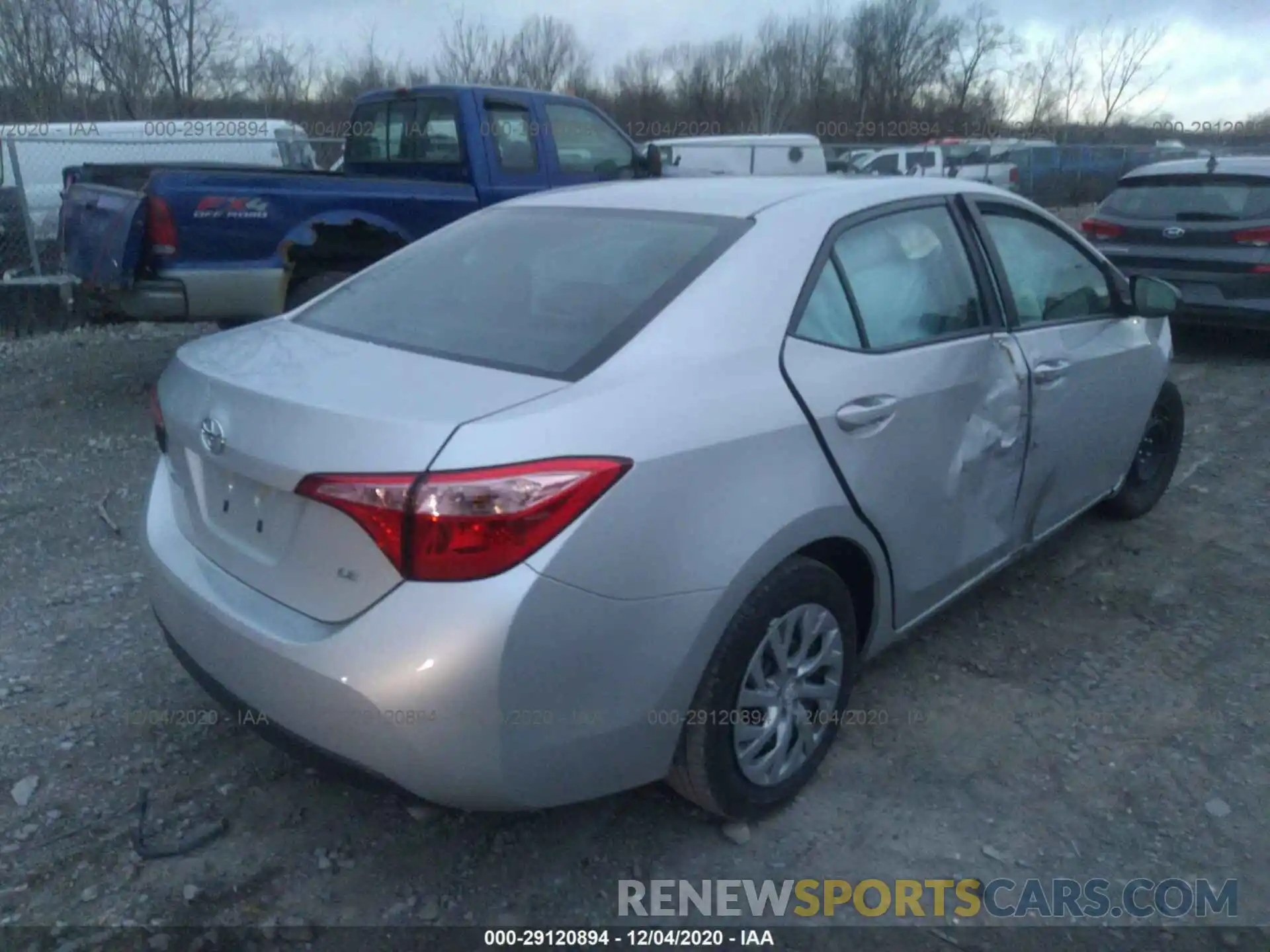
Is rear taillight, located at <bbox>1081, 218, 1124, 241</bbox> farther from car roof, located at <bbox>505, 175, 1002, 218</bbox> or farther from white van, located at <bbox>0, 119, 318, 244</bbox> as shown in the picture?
white van, located at <bbox>0, 119, 318, 244</bbox>

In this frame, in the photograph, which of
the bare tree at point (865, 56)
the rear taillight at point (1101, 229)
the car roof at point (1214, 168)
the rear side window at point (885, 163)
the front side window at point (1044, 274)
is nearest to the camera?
the front side window at point (1044, 274)

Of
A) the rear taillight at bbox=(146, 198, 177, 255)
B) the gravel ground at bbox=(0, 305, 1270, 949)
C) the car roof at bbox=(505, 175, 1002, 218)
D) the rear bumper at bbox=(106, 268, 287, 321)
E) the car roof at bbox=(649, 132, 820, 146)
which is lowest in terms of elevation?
the gravel ground at bbox=(0, 305, 1270, 949)

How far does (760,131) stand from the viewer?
33.1 m

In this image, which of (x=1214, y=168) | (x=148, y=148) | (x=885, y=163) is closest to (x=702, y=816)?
(x=1214, y=168)

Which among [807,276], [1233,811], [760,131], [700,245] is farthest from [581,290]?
[760,131]

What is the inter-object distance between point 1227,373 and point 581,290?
22.6 ft

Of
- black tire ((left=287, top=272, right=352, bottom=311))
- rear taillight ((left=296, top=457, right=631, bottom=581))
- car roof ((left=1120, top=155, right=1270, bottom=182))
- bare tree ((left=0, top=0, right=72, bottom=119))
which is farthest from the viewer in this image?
bare tree ((left=0, top=0, right=72, bottom=119))

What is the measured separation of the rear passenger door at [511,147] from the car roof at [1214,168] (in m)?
4.64

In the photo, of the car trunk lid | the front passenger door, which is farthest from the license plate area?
the front passenger door

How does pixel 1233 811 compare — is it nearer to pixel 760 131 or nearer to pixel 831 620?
pixel 831 620

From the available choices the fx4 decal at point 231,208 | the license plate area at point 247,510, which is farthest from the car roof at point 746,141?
the license plate area at point 247,510

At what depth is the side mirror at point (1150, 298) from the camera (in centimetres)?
431

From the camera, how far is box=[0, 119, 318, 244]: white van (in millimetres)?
12641

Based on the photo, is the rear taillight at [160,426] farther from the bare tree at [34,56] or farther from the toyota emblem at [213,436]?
the bare tree at [34,56]
